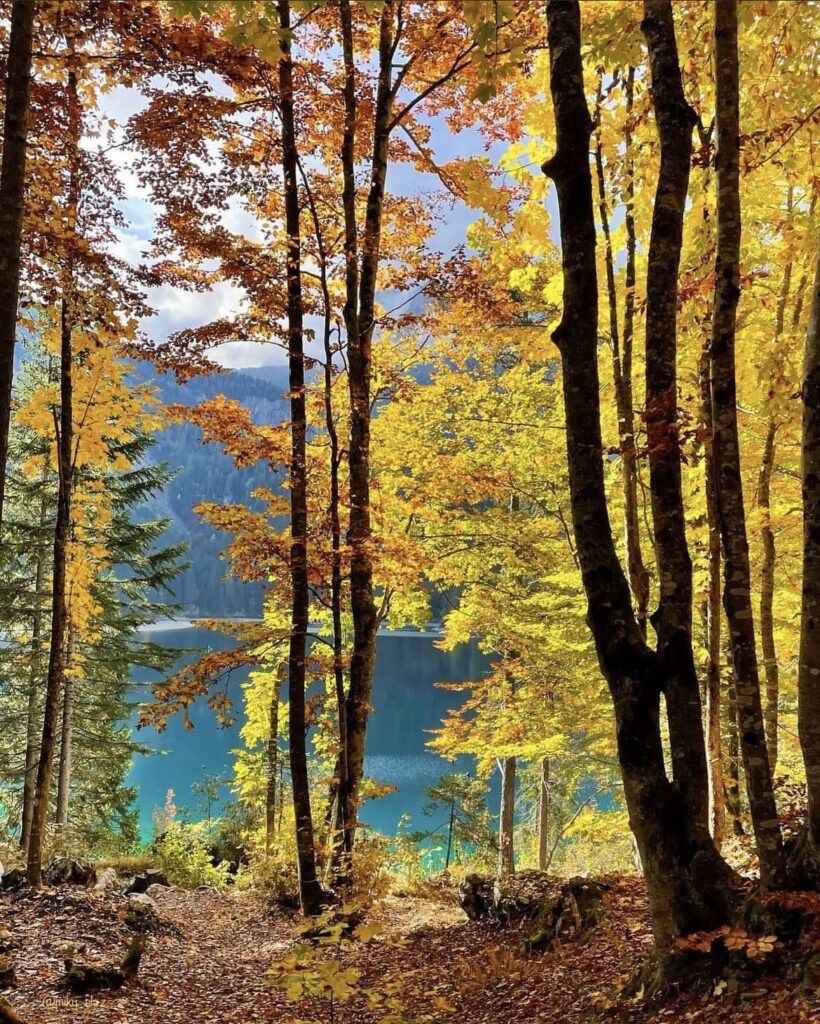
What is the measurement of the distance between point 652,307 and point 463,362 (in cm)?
678

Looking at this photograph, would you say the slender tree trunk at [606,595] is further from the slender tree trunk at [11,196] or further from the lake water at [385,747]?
the lake water at [385,747]

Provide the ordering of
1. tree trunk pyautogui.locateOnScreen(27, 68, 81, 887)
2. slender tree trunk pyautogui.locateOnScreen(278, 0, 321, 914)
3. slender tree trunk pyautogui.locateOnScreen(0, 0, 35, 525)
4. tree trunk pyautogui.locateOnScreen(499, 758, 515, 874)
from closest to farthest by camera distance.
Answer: slender tree trunk pyautogui.locateOnScreen(0, 0, 35, 525)
slender tree trunk pyautogui.locateOnScreen(278, 0, 321, 914)
tree trunk pyautogui.locateOnScreen(27, 68, 81, 887)
tree trunk pyautogui.locateOnScreen(499, 758, 515, 874)

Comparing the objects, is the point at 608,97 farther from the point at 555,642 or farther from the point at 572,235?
the point at 555,642

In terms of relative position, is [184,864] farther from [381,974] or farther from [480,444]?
[480,444]

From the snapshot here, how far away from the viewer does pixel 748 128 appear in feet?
16.6

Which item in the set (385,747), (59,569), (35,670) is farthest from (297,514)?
(385,747)

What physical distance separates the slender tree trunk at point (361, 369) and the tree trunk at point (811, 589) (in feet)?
15.6

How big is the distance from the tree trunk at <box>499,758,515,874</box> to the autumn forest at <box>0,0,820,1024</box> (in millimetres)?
83

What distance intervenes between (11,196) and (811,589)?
4.95m

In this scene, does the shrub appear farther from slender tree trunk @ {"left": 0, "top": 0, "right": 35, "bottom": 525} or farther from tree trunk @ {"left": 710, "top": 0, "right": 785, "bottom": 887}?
tree trunk @ {"left": 710, "top": 0, "right": 785, "bottom": 887}

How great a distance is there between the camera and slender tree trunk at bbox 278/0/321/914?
7.42m

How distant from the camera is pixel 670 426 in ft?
11.4

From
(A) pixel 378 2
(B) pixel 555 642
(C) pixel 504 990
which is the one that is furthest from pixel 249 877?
(A) pixel 378 2

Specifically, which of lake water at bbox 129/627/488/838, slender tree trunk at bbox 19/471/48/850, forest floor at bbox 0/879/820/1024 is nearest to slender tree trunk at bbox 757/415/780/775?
forest floor at bbox 0/879/820/1024
